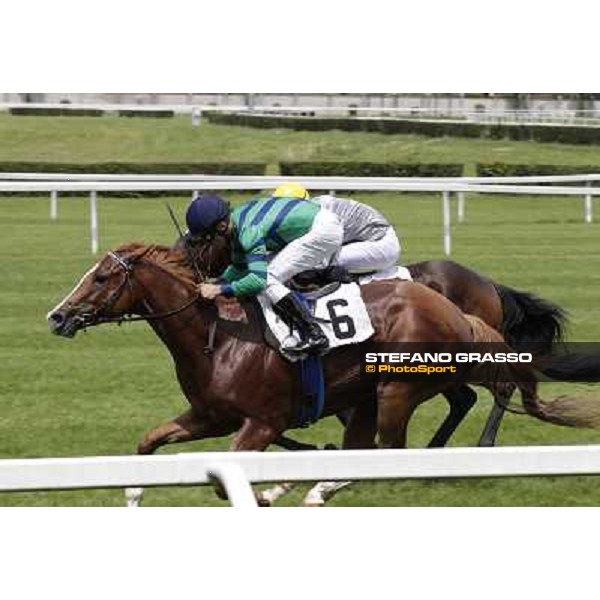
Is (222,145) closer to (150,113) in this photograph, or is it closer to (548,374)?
(150,113)

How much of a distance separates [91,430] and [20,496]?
0.86 metres

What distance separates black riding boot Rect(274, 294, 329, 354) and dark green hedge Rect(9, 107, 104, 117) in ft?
5.71

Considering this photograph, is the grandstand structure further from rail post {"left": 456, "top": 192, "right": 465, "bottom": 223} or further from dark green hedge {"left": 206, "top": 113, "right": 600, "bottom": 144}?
rail post {"left": 456, "top": 192, "right": 465, "bottom": 223}

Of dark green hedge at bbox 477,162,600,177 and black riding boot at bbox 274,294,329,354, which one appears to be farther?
dark green hedge at bbox 477,162,600,177

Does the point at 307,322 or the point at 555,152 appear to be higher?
the point at 555,152

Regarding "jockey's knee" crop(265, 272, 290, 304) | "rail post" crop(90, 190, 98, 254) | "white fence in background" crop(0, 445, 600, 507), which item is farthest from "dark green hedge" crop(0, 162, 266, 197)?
"white fence in background" crop(0, 445, 600, 507)

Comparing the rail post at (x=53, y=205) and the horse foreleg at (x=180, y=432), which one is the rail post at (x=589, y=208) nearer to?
the horse foreleg at (x=180, y=432)

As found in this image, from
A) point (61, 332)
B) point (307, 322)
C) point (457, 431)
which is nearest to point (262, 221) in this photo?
point (307, 322)

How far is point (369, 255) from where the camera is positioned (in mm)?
5285

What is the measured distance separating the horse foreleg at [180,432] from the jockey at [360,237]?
2.75 feet

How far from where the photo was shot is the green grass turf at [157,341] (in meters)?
5.29

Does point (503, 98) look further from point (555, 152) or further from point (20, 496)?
point (20, 496)

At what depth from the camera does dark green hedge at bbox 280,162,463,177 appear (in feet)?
22.9

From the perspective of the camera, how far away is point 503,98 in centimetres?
589
